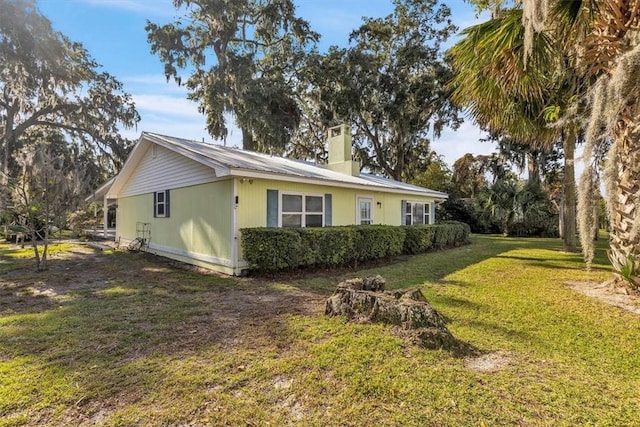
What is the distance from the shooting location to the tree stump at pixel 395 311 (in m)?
3.69

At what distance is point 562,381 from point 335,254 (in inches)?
238

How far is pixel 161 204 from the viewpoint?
1115 centimetres

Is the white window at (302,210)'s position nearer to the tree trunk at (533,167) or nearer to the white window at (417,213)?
the white window at (417,213)

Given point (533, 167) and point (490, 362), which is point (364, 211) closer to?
point (490, 362)

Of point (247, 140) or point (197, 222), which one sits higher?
point (247, 140)

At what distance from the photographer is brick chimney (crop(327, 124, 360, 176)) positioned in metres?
13.5

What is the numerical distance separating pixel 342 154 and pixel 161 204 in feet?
23.4

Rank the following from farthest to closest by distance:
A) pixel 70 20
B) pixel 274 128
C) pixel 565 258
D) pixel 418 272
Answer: pixel 274 128 < pixel 70 20 < pixel 565 258 < pixel 418 272

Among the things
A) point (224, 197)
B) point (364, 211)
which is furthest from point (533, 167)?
point (224, 197)

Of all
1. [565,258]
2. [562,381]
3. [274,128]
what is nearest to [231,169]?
[562,381]

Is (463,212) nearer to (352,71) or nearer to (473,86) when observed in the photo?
(352,71)

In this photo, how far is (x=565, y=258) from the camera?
34.0ft

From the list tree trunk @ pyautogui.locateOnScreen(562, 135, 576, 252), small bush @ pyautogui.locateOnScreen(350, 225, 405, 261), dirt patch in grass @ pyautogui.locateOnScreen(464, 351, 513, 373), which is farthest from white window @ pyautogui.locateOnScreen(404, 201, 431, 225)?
dirt patch in grass @ pyautogui.locateOnScreen(464, 351, 513, 373)

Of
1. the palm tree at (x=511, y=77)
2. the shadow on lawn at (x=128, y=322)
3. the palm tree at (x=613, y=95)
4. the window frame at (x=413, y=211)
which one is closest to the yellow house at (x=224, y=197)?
the window frame at (x=413, y=211)
